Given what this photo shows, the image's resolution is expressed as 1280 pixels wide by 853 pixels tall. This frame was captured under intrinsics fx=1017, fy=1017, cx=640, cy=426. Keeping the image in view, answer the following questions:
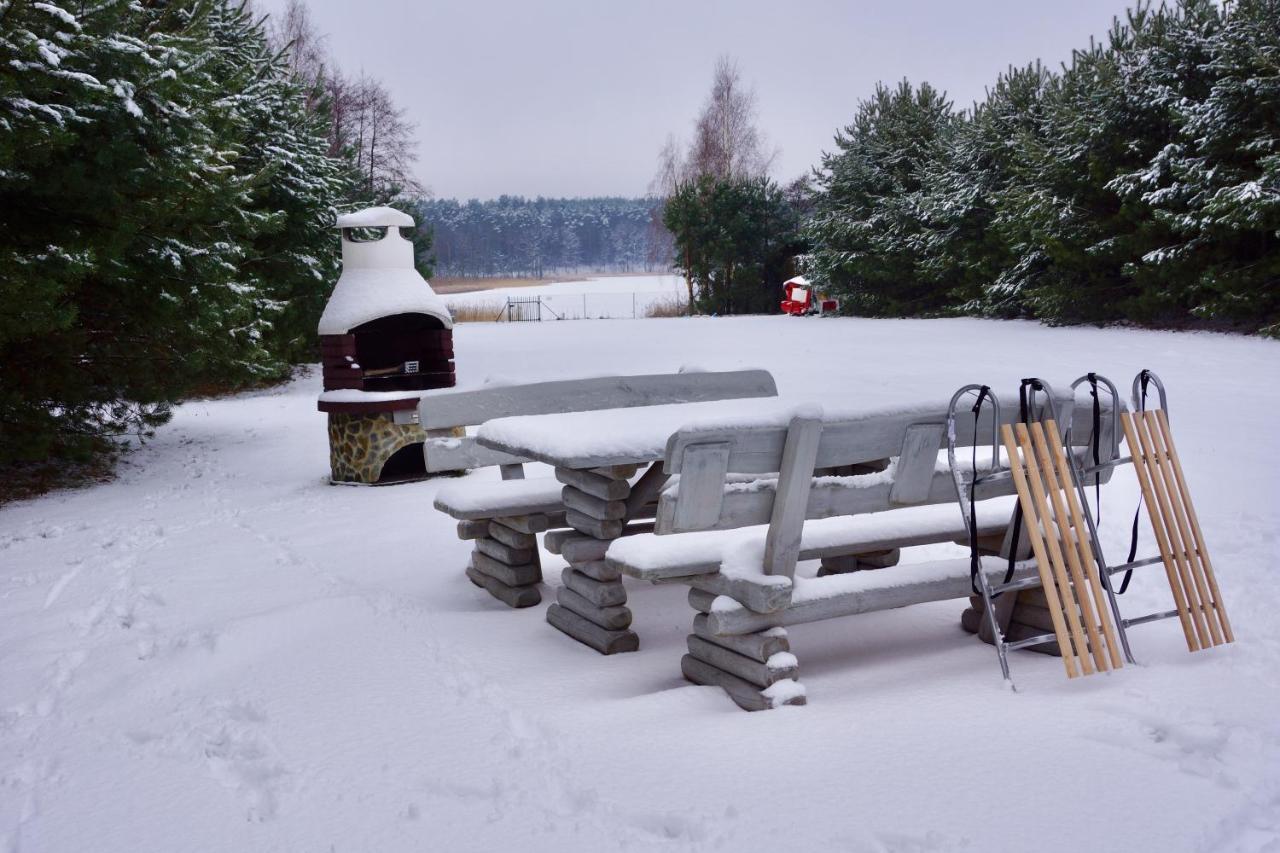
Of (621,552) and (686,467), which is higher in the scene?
(686,467)

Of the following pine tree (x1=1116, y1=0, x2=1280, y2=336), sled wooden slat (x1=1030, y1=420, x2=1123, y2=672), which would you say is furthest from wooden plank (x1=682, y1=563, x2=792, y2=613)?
pine tree (x1=1116, y1=0, x2=1280, y2=336)

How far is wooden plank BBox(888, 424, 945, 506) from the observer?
4.06 meters

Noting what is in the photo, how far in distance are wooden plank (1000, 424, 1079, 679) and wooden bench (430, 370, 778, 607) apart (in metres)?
1.99

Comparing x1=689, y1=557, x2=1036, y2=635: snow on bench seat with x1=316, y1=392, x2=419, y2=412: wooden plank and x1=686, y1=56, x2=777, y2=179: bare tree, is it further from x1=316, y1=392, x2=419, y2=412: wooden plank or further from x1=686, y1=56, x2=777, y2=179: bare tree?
x1=686, y1=56, x2=777, y2=179: bare tree

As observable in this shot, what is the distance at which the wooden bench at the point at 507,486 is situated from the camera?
216 inches

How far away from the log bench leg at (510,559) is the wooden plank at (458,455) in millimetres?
403

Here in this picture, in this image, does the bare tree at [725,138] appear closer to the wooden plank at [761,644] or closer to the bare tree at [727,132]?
the bare tree at [727,132]

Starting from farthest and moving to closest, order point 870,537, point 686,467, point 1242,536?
point 1242,536 → point 870,537 → point 686,467

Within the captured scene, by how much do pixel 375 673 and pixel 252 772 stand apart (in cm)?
97

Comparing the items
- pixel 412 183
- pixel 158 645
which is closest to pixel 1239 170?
pixel 158 645

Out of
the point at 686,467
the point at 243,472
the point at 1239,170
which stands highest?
the point at 1239,170

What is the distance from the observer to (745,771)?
3352mm

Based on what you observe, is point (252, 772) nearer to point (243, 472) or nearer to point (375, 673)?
point (375, 673)

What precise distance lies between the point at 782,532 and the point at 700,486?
0.39 meters
